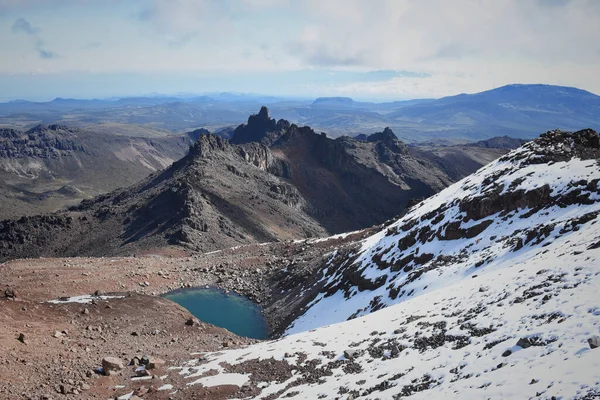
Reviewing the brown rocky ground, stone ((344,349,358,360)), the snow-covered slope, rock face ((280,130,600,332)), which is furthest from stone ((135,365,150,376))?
rock face ((280,130,600,332))

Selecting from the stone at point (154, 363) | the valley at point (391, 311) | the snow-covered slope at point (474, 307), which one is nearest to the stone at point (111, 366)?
the valley at point (391, 311)

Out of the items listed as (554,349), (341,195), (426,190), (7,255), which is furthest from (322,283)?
(426,190)

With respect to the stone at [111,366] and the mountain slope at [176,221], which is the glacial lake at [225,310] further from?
the mountain slope at [176,221]

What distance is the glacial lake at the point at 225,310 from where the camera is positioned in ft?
154

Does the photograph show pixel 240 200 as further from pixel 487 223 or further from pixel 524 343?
pixel 524 343

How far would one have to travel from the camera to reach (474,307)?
21547 mm

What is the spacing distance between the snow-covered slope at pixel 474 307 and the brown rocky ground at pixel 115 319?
3796 millimetres

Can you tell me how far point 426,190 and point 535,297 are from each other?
14756cm

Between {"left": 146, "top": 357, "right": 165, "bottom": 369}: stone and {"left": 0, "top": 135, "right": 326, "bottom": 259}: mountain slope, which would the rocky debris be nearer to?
{"left": 146, "top": 357, "right": 165, "bottom": 369}: stone

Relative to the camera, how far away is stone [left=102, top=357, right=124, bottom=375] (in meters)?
24.8

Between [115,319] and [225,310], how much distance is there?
63.2 feet

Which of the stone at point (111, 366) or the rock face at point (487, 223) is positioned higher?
the rock face at point (487, 223)

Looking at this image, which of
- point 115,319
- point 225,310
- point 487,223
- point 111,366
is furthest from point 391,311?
point 225,310

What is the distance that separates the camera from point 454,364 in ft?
55.9
